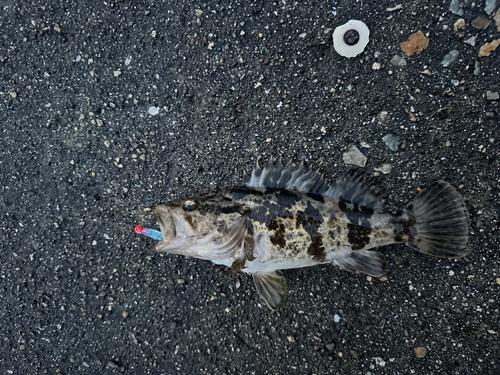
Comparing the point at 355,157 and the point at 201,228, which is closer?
the point at 201,228

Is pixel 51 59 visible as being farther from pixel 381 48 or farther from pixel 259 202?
pixel 381 48

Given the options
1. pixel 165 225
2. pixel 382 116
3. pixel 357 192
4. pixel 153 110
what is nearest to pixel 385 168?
pixel 357 192

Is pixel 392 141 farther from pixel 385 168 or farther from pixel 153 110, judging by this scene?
pixel 153 110

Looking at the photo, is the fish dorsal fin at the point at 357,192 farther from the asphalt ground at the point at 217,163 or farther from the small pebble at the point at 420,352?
the small pebble at the point at 420,352

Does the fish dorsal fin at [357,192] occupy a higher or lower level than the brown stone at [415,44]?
lower

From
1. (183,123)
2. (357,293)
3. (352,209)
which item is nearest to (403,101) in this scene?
(352,209)

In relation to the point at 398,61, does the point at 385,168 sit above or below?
below

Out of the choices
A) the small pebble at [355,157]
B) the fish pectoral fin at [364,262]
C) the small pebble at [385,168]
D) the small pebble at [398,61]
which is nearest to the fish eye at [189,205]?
the fish pectoral fin at [364,262]
